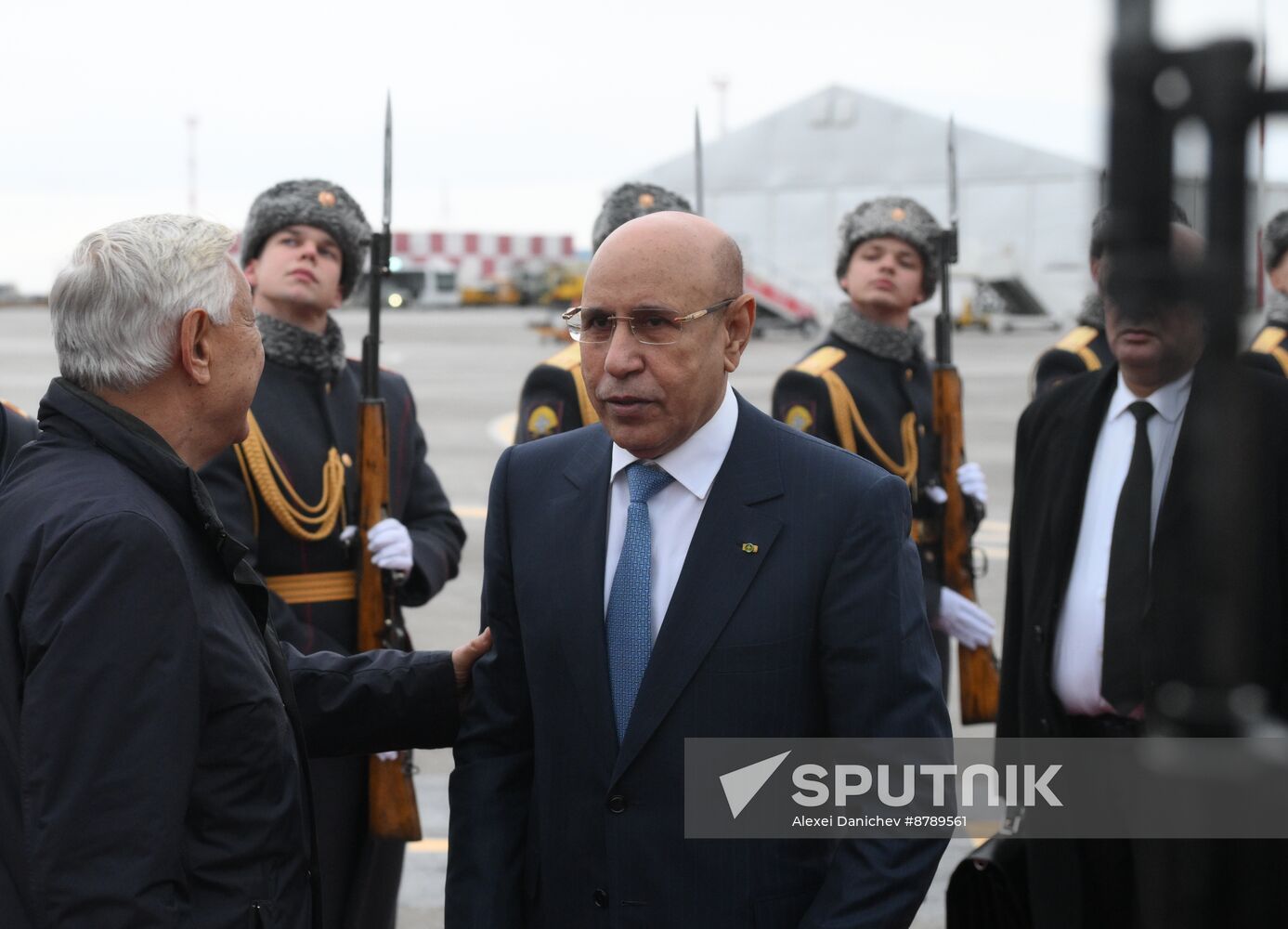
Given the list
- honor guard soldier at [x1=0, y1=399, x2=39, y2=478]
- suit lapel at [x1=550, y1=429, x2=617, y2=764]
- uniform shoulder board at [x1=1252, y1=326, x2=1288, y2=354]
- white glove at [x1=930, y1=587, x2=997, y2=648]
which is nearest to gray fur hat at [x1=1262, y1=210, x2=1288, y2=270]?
uniform shoulder board at [x1=1252, y1=326, x2=1288, y2=354]

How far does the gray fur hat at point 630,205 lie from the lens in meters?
4.09

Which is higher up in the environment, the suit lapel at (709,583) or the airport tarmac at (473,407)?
the suit lapel at (709,583)

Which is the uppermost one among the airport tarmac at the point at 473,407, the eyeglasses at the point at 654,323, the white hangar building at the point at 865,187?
the white hangar building at the point at 865,187

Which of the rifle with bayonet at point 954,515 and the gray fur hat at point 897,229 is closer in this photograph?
the rifle with bayonet at point 954,515

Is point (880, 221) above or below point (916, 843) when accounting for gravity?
above

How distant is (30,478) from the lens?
6.30 ft

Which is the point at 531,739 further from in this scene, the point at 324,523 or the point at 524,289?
the point at 524,289

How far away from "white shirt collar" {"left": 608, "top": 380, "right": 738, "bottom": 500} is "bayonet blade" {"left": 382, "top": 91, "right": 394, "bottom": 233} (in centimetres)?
179

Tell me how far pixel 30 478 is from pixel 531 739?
0.88m

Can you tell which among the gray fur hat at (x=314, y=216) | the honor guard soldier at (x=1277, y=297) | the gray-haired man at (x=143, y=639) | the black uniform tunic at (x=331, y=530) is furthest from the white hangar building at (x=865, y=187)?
the gray-haired man at (x=143, y=639)

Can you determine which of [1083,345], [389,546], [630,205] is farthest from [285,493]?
[1083,345]

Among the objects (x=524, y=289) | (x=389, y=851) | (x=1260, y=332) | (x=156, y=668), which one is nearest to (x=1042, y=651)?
(x=389, y=851)

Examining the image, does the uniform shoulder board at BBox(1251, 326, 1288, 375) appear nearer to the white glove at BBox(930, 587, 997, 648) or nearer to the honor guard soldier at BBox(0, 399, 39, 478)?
the white glove at BBox(930, 587, 997, 648)

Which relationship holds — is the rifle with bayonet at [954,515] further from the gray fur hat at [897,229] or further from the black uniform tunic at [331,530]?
the black uniform tunic at [331,530]
